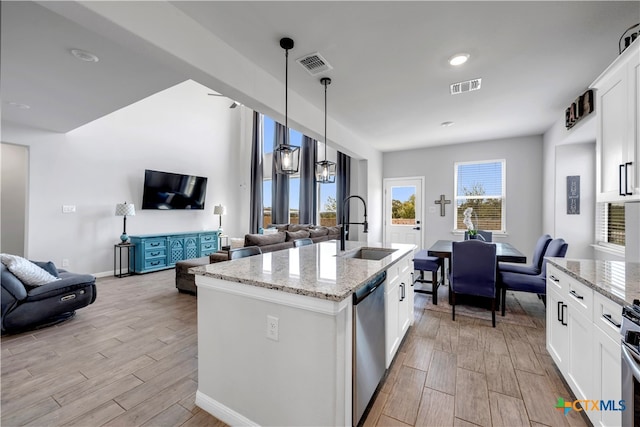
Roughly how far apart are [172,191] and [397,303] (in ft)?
19.1

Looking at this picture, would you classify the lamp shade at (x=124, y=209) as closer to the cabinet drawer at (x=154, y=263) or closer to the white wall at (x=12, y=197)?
the cabinet drawer at (x=154, y=263)

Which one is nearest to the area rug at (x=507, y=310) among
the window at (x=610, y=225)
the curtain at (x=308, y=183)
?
the window at (x=610, y=225)

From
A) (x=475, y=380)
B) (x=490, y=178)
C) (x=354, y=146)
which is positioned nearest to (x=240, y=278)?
(x=475, y=380)

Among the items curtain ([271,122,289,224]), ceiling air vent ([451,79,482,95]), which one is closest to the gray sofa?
curtain ([271,122,289,224])

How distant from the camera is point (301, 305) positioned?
1.37 meters

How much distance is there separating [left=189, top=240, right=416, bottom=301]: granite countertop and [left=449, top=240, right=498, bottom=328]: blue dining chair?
124 centimetres

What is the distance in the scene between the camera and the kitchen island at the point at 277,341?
4.34ft

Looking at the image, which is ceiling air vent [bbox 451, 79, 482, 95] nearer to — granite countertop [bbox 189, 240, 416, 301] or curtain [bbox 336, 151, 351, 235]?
granite countertop [bbox 189, 240, 416, 301]

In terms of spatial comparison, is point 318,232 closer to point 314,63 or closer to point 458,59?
point 314,63

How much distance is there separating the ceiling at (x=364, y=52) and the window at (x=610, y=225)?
1.60 metres

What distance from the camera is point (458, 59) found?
2.62 metres

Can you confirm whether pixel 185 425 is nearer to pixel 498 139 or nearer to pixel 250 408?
pixel 250 408

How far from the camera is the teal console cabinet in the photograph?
17.7 ft

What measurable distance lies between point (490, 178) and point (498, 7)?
174 inches
